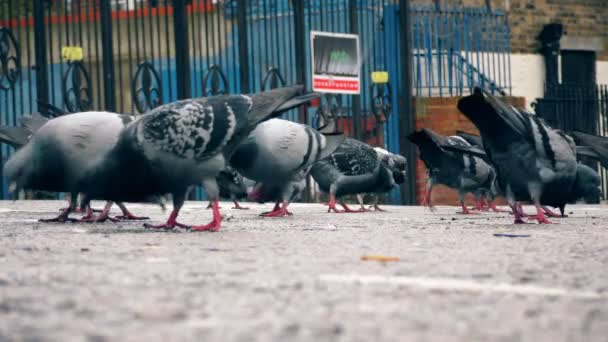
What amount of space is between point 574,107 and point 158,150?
13446mm

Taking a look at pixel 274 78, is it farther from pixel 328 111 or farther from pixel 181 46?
pixel 181 46

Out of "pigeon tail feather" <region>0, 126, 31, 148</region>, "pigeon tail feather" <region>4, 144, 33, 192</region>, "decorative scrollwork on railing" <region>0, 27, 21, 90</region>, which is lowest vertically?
"pigeon tail feather" <region>4, 144, 33, 192</region>

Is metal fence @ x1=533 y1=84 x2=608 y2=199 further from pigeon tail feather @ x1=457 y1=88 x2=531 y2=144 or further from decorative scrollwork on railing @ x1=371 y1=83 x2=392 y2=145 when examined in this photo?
pigeon tail feather @ x1=457 y1=88 x2=531 y2=144

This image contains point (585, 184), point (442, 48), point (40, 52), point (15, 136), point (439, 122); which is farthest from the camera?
point (442, 48)

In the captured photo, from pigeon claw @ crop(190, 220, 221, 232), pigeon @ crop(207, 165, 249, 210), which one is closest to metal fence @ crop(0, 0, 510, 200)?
pigeon @ crop(207, 165, 249, 210)

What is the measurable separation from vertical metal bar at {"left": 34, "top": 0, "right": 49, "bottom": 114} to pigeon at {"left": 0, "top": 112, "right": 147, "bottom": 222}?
20.9ft

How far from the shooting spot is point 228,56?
50.3ft

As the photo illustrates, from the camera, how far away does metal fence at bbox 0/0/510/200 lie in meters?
14.0

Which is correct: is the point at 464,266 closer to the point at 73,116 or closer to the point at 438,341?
the point at 438,341

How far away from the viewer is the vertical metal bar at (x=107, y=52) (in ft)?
45.6

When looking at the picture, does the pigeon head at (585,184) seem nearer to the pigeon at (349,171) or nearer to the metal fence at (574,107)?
the pigeon at (349,171)

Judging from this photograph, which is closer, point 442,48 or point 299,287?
point 299,287

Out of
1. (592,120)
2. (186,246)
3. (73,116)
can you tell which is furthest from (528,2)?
(186,246)

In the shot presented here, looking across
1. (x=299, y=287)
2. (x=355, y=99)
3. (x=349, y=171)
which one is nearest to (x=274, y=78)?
(x=355, y=99)
